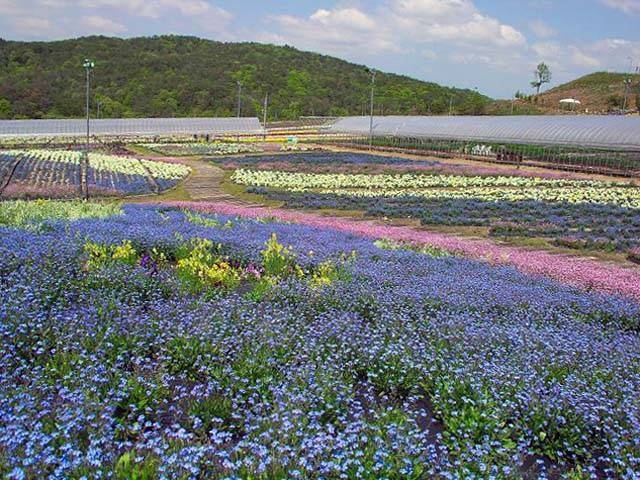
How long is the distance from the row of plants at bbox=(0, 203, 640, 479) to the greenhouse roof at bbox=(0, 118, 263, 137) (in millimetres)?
68324

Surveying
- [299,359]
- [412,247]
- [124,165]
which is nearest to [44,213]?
[412,247]

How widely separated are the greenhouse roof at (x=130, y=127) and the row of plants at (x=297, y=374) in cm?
6832

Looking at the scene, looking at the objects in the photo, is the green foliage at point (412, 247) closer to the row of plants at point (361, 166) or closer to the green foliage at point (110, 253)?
the green foliage at point (110, 253)

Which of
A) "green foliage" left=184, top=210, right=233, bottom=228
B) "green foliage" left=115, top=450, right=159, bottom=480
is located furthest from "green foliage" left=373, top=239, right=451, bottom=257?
"green foliage" left=115, top=450, right=159, bottom=480

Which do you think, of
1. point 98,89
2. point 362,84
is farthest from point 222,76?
point 362,84

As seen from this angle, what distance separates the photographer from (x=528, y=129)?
187 feet

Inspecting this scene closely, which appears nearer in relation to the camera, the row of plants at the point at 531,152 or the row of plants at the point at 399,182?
the row of plants at the point at 399,182

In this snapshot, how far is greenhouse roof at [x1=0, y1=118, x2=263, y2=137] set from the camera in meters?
72.6

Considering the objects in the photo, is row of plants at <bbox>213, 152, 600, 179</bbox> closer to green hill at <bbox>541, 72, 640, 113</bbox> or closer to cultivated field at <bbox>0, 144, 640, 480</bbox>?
cultivated field at <bbox>0, 144, 640, 480</bbox>

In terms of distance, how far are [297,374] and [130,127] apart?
79282 mm

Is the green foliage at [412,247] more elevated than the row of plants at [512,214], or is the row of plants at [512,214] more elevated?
the row of plants at [512,214]

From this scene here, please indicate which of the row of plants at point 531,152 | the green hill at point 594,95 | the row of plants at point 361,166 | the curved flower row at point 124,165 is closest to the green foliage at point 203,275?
the curved flower row at point 124,165

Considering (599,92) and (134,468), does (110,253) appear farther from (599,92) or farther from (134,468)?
(599,92)

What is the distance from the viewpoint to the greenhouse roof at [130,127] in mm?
72562
